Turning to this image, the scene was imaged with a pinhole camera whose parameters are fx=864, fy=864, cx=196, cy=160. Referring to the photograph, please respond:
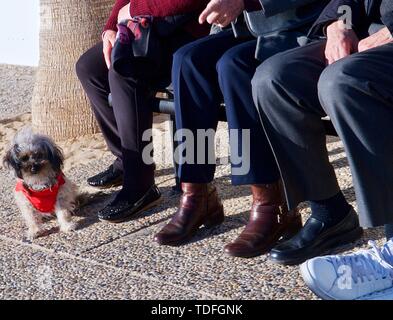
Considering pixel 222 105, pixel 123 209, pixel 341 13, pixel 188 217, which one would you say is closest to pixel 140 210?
pixel 123 209

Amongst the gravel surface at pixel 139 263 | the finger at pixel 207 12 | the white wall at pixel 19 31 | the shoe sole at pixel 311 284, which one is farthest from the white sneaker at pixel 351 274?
the white wall at pixel 19 31

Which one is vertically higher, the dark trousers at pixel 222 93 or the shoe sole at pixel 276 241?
the dark trousers at pixel 222 93

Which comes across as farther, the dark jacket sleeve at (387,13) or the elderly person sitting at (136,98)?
the elderly person sitting at (136,98)

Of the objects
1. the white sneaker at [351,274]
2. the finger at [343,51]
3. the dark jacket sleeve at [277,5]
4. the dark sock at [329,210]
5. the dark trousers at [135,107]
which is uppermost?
the dark jacket sleeve at [277,5]

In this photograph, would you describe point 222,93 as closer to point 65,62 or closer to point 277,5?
point 277,5

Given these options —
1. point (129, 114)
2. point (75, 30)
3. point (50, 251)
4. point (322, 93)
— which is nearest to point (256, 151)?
point (322, 93)

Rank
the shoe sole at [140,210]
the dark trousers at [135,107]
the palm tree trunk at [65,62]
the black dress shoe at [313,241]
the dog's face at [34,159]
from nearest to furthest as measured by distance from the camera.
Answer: the black dress shoe at [313,241]
the dark trousers at [135,107]
the shoe sole at [140,210]
the dog's face at [34,159]
the palm tree trunk at [65,62]

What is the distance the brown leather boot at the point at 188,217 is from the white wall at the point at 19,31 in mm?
5871

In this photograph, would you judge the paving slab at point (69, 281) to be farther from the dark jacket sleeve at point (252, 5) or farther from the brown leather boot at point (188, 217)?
the dark jacket sleeve at point (252, 5)

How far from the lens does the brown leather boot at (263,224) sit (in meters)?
3.82

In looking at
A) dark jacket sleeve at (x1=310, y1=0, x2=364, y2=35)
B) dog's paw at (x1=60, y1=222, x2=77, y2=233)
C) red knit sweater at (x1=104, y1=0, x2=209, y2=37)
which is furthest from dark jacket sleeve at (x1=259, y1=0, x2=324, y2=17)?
dog's paw at (x1=60, y1=222, x2=77, y2=233)

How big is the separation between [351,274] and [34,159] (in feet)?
7.22

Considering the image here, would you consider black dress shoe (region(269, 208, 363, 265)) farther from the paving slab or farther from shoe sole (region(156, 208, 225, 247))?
shoe sole (region(156, 208, 225, 247))

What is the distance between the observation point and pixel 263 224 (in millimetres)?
3855
